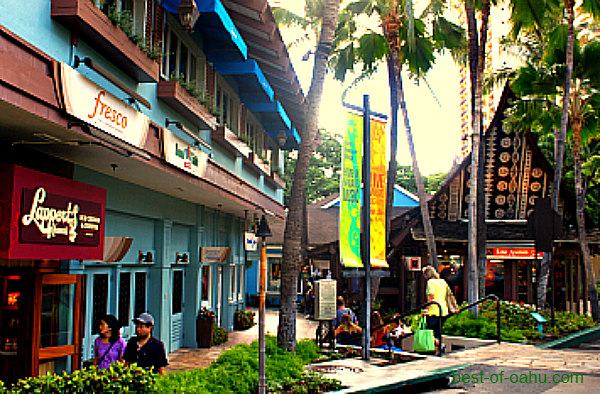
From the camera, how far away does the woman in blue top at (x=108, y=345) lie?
8492mm

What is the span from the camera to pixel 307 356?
1198cm

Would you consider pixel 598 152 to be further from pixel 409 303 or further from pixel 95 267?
pixel 95 267

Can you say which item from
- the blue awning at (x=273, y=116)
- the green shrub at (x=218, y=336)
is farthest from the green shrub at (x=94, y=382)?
the blue awning at (x=273, y=116)

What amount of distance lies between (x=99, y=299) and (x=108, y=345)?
11.6 ft

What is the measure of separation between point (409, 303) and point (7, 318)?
1968cm

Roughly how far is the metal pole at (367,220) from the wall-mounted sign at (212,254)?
6.29m

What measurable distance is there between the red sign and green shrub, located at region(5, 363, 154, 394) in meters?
1.64

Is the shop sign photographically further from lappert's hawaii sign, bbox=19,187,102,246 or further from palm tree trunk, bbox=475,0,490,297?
lappert's hawaii sign, bbox=19,187,102,246

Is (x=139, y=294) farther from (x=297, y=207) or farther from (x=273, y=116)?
(x=273, y=116)

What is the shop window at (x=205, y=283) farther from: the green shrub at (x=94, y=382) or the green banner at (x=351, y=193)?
the green shrub at (x=94, y=382)

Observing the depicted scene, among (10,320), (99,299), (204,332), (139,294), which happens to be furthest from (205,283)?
(10,320)

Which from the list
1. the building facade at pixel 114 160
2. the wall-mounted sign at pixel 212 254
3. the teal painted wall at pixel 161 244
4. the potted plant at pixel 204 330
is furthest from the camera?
the wall-mounted sign at pixel 212 254

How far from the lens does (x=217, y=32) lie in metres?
13.5

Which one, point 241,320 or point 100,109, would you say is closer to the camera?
point 100,109
